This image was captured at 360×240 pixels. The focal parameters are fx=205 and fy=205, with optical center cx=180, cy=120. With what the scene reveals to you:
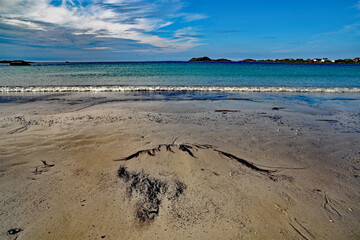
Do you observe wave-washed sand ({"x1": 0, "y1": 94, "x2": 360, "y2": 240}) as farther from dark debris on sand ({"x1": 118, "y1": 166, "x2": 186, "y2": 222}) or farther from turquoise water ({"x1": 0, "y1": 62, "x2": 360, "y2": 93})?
turquoise water ({"x1": 0, "y1": 62, "x2": 360, "y2": 93})

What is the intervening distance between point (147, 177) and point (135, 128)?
2942 mm

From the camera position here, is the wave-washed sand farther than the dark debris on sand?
No

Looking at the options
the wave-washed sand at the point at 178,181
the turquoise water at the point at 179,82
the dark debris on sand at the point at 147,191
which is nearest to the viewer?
the wave-washed sand at the point at 178,181

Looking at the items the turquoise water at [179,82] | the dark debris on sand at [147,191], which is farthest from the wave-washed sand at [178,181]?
the turquoise water at [179,82]

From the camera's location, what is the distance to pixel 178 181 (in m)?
3.64

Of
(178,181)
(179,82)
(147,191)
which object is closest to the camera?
(147,191)

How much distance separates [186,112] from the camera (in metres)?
8.91

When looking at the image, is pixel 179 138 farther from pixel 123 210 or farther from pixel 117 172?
pixel 123 210

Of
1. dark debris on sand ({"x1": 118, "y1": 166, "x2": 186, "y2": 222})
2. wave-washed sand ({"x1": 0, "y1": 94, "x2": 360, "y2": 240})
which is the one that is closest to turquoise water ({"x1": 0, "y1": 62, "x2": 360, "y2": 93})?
wave-washed sand ({"x1": 0, "y1": 94, "x2": 360, "y2": 240})

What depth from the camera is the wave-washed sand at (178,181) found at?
8.77 feet

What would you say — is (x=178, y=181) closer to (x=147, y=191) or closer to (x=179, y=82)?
(x=147, y=191)

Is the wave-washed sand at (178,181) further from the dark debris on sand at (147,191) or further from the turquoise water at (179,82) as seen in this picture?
the turquoise water at (179,82)

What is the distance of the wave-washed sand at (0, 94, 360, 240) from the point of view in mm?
2674

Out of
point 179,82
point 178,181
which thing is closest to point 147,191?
point 178,181
